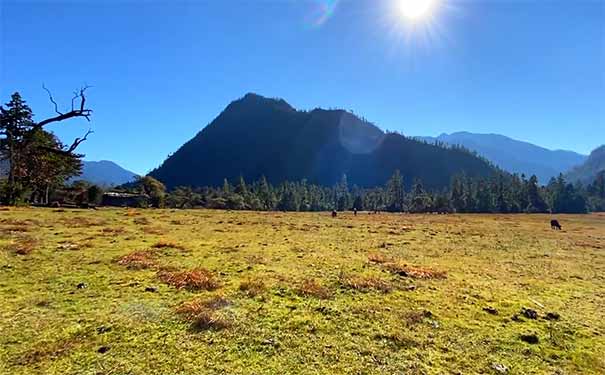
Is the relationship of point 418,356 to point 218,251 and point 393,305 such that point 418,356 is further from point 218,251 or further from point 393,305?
point 218,251

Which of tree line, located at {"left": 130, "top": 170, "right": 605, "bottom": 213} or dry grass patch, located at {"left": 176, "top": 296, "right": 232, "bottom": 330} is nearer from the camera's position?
dry grass patch, located at {"left": 176, "top": 296, "right": 232, "bottom": 330}

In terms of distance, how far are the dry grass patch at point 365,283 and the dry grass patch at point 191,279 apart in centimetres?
463

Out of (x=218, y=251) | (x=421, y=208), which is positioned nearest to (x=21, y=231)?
(x=218, y=251)

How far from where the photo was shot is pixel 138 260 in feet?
51.5

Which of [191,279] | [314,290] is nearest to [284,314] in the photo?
[314,290]

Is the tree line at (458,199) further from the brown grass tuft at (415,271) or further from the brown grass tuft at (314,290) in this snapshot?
the brown grass tuft at (314,290)

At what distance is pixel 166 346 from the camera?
7.93 metres

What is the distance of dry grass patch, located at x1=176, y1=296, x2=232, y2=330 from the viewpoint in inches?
355

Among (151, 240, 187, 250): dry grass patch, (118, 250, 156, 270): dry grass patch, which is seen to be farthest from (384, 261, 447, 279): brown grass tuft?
(151, 240, 187, 250): dry grass patch

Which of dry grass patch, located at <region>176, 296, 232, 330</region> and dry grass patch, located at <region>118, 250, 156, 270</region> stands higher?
dry grass patch, located at <region>118, 250, 156, 270</region>

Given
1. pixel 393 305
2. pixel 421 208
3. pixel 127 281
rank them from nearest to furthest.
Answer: pixel 393 305 → pixel 127 281 → pixel 421 208

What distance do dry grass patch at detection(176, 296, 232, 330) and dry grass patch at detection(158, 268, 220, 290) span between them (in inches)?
54.7

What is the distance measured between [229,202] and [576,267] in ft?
363

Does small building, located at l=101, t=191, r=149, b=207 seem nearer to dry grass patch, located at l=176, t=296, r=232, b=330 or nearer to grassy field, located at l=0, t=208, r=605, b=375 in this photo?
grassy field, located at l=0, t=208, r=605, b=375
